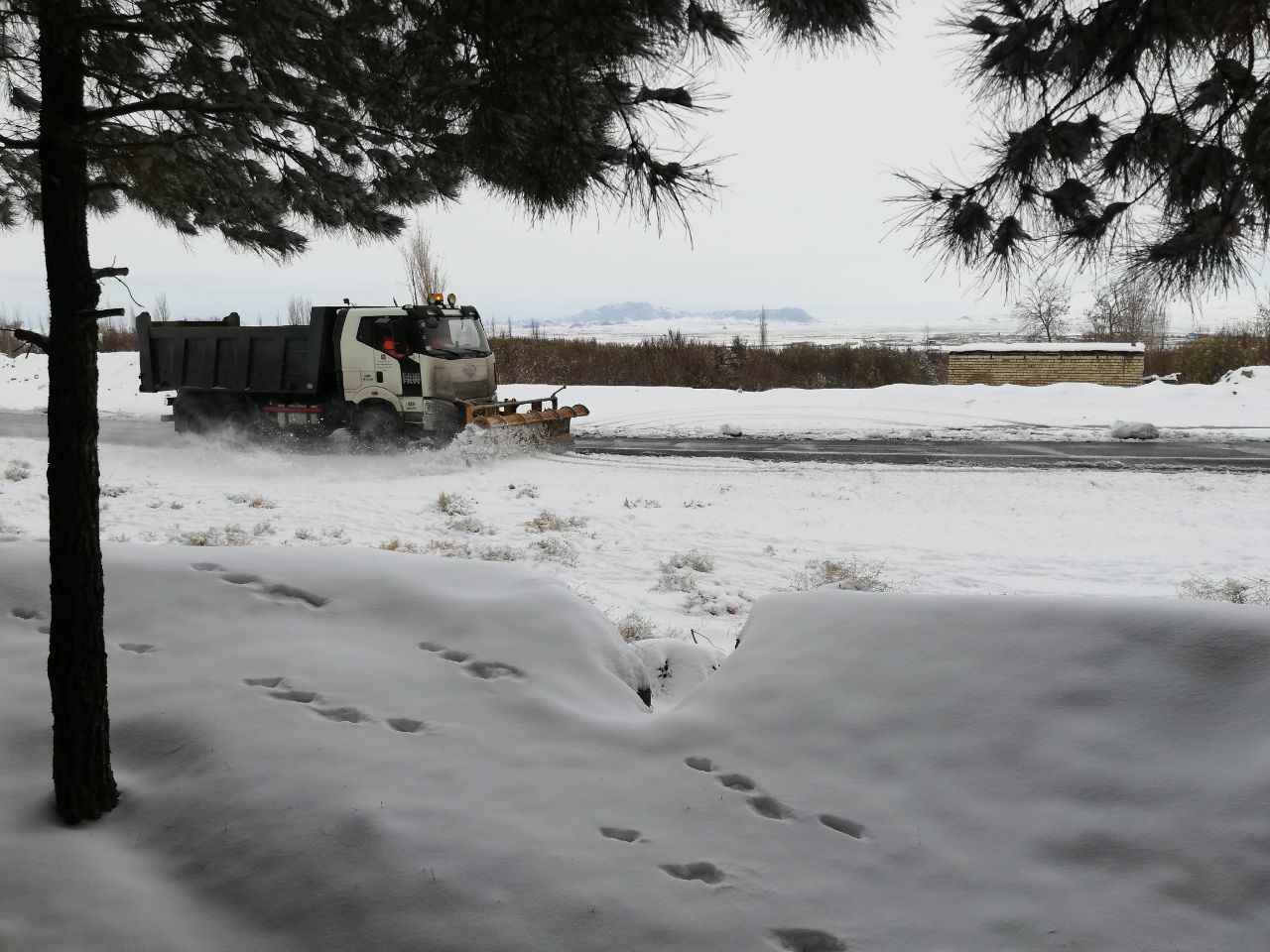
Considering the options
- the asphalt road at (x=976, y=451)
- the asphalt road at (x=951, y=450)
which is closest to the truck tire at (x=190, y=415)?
the asphalt road at (x=951, y=450)

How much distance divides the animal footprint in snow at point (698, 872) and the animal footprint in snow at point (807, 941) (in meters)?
0.23

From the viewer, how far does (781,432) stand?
1789 cm

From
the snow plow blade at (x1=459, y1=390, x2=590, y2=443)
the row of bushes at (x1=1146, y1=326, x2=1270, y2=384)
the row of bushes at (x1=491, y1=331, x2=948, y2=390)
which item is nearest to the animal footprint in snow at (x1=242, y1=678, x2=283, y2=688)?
the snow plow blade at (x1=459, y1=390, x2=590, y2=443)

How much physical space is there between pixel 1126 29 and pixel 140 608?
200 inches

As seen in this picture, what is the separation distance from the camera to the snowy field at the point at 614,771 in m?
2.45

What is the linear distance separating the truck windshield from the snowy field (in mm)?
9163

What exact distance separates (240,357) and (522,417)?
4.67 metres

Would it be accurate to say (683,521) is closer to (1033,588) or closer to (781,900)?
(1033,588)

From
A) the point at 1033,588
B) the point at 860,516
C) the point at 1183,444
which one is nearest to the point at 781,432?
the point at 1183,444

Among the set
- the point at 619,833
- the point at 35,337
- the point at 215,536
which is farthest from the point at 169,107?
the point at 215,536

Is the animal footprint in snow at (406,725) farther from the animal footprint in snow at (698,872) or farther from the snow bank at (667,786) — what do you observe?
the animal footprint in snow at (698,872)

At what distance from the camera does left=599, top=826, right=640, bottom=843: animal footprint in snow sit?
273cm

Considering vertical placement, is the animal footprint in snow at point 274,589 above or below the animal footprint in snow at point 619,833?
above

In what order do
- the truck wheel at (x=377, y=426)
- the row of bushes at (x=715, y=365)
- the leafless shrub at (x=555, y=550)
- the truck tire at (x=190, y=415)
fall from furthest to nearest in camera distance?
the row of bushes at (x=715, y=365), the truck tire at (x=190, y=415), the truck wheel at (x=377, y=426), the leafless shrub at (x=555, y=550)
